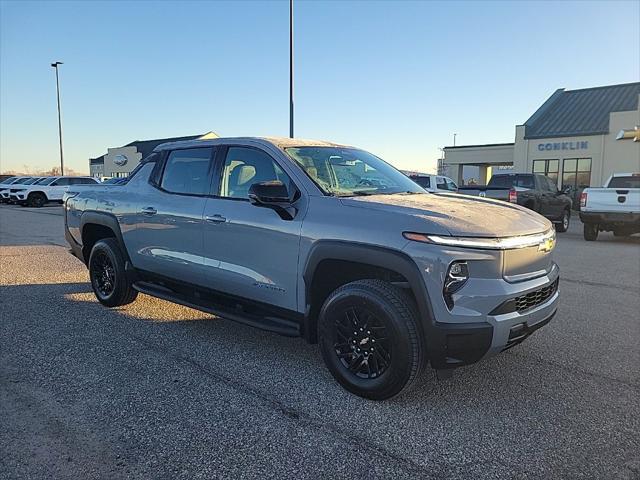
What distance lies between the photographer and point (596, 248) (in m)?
11.9

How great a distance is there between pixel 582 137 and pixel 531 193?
1852cm

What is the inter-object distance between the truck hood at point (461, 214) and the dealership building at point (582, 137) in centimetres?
2577

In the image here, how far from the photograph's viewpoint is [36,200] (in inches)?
1139

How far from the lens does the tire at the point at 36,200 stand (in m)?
28.7

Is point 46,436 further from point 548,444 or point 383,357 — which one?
point 548,444

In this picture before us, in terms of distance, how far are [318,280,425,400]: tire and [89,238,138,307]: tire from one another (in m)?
2.75

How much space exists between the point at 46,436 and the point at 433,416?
230 centimetres

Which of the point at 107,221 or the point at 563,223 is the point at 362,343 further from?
the point at 563,223

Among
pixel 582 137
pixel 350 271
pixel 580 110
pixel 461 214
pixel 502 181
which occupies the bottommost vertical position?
pixel 350 271

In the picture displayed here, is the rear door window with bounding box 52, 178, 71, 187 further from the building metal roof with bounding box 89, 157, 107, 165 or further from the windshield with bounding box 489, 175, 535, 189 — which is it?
the building metal roof with bounding box 89, 157, 107, 165

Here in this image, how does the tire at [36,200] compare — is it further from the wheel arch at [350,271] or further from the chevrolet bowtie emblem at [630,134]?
the chevrolet bowtie emblem at [630,134]

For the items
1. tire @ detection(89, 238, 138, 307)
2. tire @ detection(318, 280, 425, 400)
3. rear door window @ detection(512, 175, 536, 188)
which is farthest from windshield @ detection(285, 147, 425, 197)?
rear door window @ detection(512, 175, 536, 188)

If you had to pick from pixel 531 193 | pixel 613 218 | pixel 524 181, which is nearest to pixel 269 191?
pixel 613 218

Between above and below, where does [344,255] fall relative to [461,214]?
below
